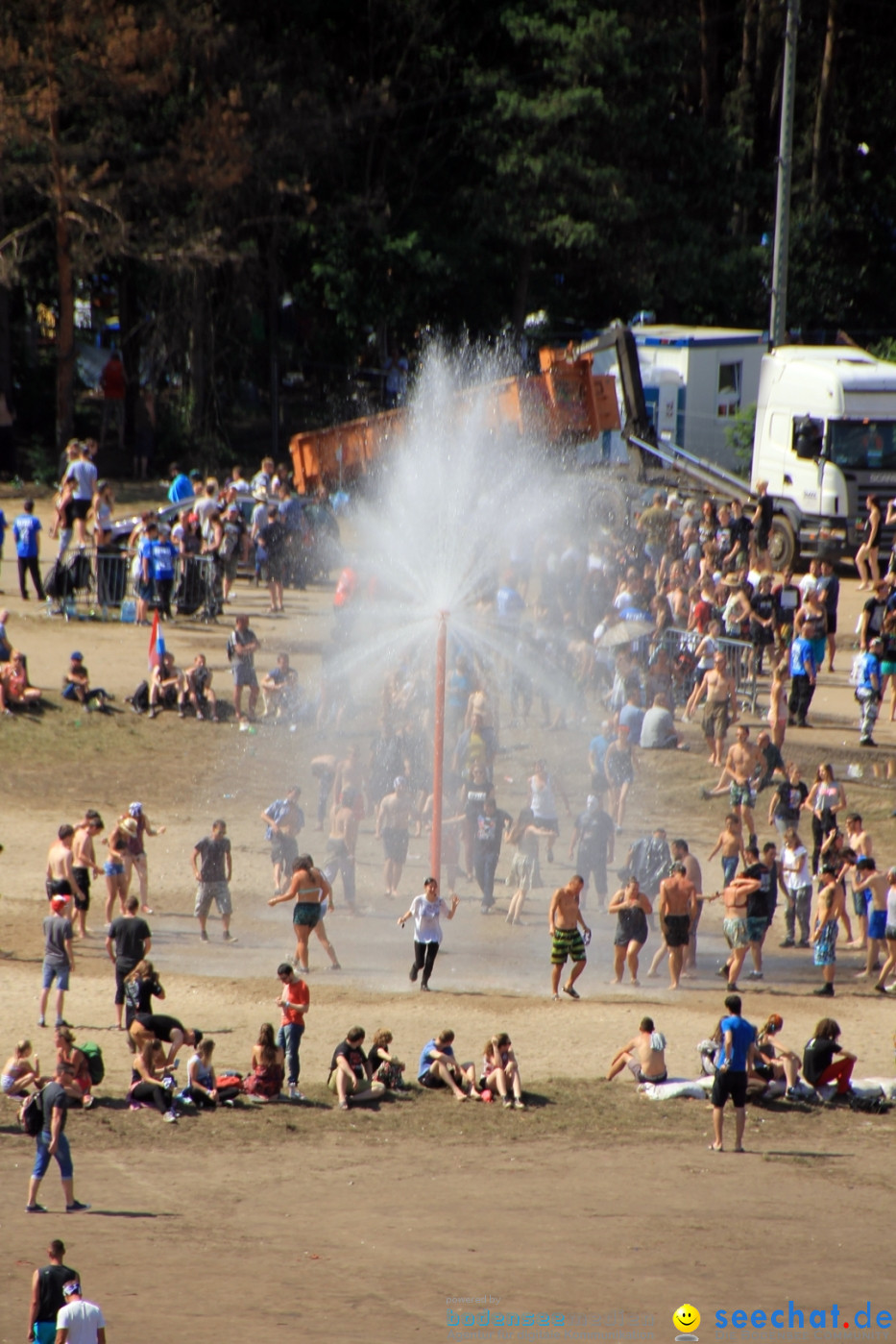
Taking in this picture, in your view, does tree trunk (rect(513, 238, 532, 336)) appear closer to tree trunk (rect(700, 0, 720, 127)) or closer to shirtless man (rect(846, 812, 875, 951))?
tree trunk (rect(700, 0, 720, 127))

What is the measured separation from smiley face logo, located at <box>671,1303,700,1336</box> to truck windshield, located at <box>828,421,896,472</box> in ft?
71.6

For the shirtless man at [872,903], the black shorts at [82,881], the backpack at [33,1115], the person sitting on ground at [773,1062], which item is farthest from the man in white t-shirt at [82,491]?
the backpack at [33,1115]

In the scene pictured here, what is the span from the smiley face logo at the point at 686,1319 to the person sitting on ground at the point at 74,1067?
4.46 m

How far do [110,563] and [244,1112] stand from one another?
49.0ft

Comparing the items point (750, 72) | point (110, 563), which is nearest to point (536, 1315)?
point (110, 563)

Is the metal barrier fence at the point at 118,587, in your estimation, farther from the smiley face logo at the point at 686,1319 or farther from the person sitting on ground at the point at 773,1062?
the smiley face logo at the point at 686,1319

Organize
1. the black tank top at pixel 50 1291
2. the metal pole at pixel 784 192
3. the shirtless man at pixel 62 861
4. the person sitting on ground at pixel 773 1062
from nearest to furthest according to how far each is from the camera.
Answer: the black tank top at pixel 50 1291 → the person sitting on ground at pixel 773 1062 → the shirtless man at pixel 62 861 → the metal pole at pixel 784 192

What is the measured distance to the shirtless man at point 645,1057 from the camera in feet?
49.7

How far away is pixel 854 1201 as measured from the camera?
13.1m

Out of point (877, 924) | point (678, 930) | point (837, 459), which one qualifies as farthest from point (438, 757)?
point (837, 459)

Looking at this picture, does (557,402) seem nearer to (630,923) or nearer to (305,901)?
(630,923)

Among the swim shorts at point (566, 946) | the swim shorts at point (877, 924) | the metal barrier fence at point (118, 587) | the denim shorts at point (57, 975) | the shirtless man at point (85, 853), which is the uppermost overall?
the metal barrier fence at point (118, 587)

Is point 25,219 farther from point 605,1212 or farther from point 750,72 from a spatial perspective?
point 605,1212

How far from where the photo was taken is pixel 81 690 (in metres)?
24.3
